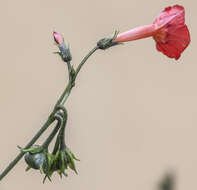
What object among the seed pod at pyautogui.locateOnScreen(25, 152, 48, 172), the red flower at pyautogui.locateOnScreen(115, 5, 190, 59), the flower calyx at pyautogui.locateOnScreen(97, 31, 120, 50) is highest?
the flower calyx at pyautogui.locateOnScreen(97, 31, 120, 50)

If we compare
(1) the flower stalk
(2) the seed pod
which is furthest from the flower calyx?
(2) the seed pod

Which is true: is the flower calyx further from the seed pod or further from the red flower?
the seed pod

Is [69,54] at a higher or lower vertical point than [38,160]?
higher

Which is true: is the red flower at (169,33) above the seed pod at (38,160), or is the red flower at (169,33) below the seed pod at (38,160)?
above

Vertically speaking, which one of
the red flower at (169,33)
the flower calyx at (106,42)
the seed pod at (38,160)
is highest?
the flower calyx at (106,42)

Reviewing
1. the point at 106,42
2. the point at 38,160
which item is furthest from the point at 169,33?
the point at 38,160

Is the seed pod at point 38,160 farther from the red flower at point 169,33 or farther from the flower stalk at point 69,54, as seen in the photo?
the red flower at point 169,33

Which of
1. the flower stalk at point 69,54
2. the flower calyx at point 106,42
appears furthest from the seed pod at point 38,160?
the flower calyx at point 106,42

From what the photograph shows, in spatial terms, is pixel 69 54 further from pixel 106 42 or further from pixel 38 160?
pixel 38 160
